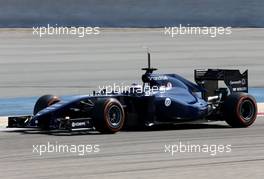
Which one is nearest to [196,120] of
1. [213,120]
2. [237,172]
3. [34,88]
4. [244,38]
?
[213,120]

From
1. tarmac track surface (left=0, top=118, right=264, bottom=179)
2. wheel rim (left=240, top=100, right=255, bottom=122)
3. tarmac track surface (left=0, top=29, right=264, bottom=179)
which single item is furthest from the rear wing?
tarmac track surface (left=0, top=118, right=264, bottom=179)

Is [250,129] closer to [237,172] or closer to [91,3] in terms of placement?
[237,172]

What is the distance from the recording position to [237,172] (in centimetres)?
990

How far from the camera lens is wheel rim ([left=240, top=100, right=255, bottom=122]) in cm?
1472

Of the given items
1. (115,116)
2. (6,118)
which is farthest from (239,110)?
(6,118)

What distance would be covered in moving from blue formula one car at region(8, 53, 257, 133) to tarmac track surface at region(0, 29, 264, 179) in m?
0.21

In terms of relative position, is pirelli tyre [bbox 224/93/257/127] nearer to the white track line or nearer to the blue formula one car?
the blue formula one car

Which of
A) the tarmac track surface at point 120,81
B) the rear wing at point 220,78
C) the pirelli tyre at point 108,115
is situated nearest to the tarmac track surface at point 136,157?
the tarmac track surface at point 120,81

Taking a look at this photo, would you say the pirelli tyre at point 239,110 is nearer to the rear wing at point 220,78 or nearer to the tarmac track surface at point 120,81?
the tarmac track surface at point 120,81

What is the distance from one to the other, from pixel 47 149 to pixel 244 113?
4.35 meters

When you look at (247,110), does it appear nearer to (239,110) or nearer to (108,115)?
(239,110)

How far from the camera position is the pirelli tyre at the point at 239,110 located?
14539 mm

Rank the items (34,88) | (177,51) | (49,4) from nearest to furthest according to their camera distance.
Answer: (34,88)
(177,51)
(49,4)

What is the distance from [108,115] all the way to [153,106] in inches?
44.6
